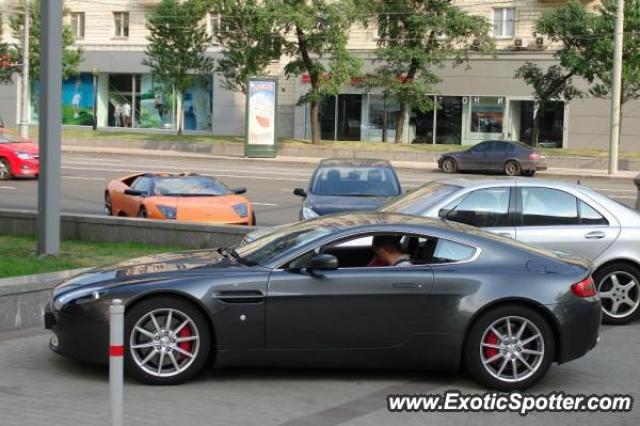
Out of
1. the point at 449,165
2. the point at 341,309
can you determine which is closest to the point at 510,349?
the point at 341,309

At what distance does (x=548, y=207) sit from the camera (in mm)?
10758

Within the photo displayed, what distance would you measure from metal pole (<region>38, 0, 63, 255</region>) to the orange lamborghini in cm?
455

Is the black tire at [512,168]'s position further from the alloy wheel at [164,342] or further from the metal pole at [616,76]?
the alloy wheel at [164,342]

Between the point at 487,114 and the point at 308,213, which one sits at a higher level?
the point at 487,114

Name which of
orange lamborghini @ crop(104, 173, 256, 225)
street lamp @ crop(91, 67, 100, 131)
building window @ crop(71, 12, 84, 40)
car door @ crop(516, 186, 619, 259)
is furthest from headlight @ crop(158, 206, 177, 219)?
building window @ crop(71, 12, 84, 40)

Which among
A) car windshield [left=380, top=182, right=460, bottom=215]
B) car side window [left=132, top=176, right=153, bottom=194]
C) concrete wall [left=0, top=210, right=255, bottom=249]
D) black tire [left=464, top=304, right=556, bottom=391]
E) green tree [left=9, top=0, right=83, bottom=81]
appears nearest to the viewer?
black tire [left=464, top=304, right=556, bottom=391]

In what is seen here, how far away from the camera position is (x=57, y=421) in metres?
6.65

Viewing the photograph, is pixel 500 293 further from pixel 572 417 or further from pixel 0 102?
pixel 0 102

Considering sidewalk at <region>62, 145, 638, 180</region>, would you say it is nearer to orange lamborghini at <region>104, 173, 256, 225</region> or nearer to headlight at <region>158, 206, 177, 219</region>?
orange lamborghini at <region>104, 173, 256, 225</region>

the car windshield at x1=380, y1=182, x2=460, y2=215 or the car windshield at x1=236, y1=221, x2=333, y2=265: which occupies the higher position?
the car windshield at x1=380, y1=182, x2=460, y2=215

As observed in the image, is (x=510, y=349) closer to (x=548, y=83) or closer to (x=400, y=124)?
(x=548, y=83)

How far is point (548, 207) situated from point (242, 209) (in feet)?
24.2

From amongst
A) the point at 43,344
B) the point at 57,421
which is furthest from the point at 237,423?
the point at 43,344

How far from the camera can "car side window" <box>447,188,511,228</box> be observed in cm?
1072
